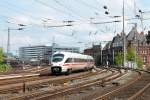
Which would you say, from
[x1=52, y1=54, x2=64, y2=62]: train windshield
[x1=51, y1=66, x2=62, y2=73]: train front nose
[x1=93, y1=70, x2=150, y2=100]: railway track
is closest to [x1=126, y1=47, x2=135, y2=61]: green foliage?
[x1=52, y1=54, x2=64, y2=62]: train windshield

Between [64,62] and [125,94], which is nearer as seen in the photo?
[125,94]

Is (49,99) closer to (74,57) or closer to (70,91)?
(70,91)

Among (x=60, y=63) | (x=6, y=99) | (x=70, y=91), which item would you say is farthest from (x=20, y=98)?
(x=60, y=63)

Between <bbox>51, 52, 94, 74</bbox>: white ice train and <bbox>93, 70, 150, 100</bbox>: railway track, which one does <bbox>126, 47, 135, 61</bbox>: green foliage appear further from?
<bbox>93, 70, 150, 100</bbox>: railway track

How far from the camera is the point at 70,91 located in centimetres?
2802

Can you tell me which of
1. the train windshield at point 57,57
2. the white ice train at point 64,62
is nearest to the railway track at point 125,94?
the white ice train at point 64,62

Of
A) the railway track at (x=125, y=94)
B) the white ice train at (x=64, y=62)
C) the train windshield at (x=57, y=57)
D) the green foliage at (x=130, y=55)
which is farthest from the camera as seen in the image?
the green foliage at (x=130, y=55)

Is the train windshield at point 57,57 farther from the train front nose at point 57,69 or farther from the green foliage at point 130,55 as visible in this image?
the green foliage at point 130,55

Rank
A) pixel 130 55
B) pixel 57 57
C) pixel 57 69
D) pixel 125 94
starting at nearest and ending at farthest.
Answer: pixel 125 94 < pixel 57 69 < pixel 57 57 < pixel 130 55

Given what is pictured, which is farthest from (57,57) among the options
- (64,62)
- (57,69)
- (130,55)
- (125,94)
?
(130,55)

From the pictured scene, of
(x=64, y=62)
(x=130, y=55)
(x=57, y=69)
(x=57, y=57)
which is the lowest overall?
(x=57, y=69)

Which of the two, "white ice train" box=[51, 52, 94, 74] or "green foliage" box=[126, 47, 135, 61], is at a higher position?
"green foliage" box=[126, 47, 135, 61]

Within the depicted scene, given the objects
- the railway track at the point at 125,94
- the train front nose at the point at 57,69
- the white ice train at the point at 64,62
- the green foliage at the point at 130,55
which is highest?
the green foliage at the point at 130,55

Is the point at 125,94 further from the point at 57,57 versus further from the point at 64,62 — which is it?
the point at 57,57
